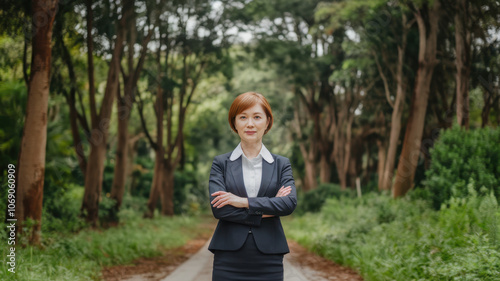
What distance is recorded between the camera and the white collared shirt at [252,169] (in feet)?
11.2

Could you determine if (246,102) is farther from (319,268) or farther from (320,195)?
(320,195)

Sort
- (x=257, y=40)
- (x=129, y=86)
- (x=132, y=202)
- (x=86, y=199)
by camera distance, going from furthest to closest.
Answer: (x=132, y=202) → (x=257, y=40) → (x=129, y=86) → (x=86, y=199)

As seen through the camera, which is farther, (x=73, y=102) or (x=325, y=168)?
(x=325, y=168)

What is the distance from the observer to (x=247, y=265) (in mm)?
3246

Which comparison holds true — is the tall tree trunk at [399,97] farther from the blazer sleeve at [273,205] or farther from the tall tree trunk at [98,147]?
the blazer sleeve at [273,205]

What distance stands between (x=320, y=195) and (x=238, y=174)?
2665 centimetres

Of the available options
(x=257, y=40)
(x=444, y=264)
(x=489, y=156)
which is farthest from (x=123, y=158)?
(x=444, y=264)

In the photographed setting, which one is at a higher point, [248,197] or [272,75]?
[272,75]

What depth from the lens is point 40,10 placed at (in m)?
8.98

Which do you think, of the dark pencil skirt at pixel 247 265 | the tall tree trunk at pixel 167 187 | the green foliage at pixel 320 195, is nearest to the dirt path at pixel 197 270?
the dark pencil skirt at pixel 247 265

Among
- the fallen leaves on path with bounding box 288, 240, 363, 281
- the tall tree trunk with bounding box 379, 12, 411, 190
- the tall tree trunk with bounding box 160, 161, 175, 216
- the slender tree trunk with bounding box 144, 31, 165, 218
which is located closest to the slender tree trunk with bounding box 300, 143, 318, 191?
the tall tree trunk with bounding box 160, 161, 175, 216

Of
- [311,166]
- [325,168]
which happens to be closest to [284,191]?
[325,168]

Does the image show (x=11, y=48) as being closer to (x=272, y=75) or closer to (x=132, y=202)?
(x=132, y=202)

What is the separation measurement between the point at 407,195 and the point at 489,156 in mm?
4675
